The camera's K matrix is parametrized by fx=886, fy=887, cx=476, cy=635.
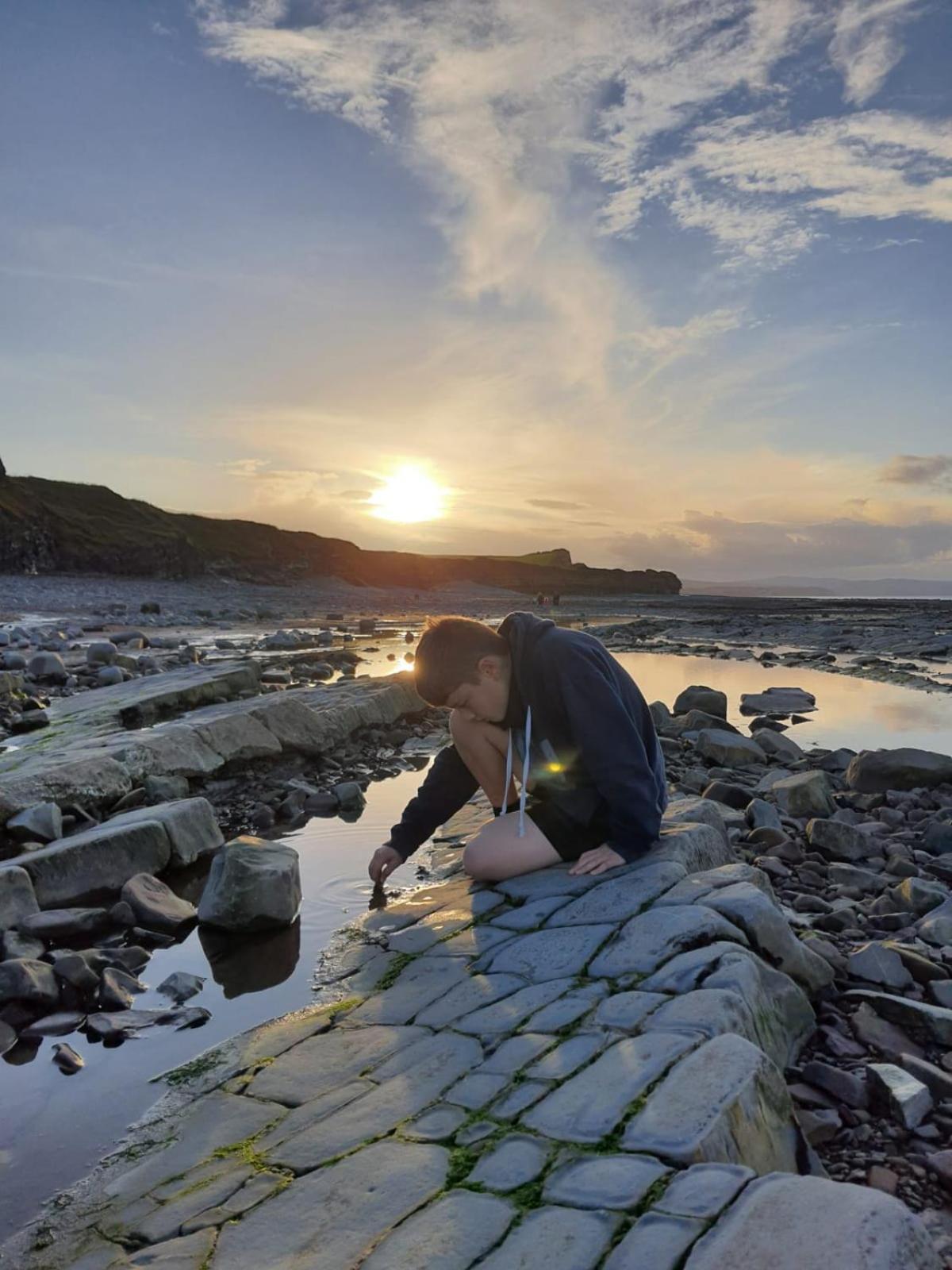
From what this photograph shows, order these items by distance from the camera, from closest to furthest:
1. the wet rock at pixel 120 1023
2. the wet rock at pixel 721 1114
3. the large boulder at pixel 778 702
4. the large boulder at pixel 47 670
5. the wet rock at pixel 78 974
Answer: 1. the wet rock at pixel 721 1114
2. the wet rock at pixel 120 1023
3. the wet rock at pixel 78 974
4. the large boulder at pixel 47 670
5. the large boulder at pixel 778 702

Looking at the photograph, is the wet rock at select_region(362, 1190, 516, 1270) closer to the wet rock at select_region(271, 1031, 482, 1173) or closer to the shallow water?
the wet rock at select_region(271, 1031, 482, 1173)

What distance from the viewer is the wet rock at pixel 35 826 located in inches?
227

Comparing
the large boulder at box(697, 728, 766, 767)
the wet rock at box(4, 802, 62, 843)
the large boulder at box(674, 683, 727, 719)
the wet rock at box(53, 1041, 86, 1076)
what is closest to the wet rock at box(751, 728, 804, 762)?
the large boulder at box(697, 728, 766, 767)

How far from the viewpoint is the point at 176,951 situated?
444 cm

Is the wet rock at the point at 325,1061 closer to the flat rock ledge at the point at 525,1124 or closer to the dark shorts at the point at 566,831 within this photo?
the flat rock ledge at the point at 525,1124

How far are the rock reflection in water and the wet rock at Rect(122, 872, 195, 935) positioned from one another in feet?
0.47

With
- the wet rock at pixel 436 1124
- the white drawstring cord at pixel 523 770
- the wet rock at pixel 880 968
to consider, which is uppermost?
the white drawstring cord at pixel 523 770

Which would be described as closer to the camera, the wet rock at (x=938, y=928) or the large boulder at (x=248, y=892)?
the wet rock at (x=938, y=928)

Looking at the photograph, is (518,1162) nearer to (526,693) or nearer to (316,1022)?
(316,1022)

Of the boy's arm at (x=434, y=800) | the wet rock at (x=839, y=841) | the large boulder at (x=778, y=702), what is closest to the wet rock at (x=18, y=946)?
the boy's arm at (x=434, y=800)

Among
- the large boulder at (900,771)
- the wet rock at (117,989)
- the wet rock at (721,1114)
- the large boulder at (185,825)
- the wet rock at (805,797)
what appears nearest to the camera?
the wet rock at (721,1114)

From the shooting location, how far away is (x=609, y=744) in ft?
12.4

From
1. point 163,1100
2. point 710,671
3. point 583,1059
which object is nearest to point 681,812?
point 583,1059

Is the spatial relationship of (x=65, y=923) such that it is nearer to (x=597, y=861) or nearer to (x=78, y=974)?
(x=78, y=974)
